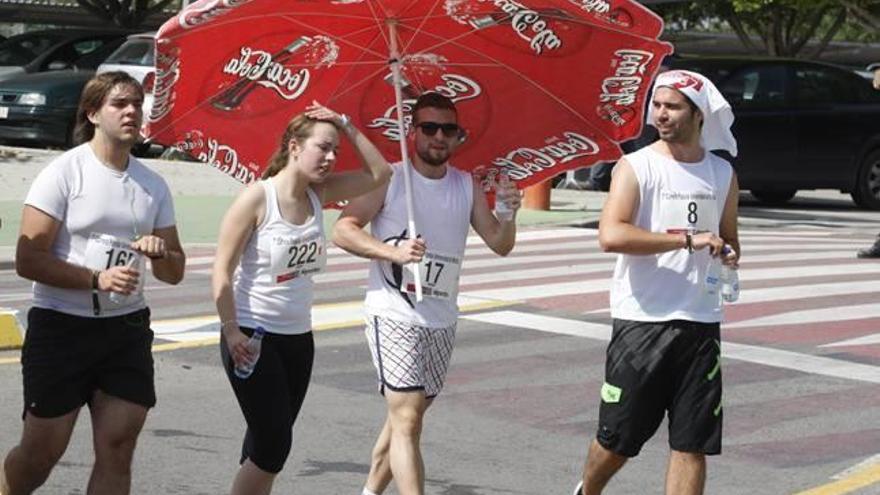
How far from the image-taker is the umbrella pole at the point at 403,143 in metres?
6.96

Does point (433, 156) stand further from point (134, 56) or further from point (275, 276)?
point (134, 56)

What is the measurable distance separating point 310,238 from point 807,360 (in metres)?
5.37

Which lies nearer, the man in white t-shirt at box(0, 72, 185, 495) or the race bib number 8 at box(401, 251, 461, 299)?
the man in white t-shirt at box(0, 72, 185, 495)

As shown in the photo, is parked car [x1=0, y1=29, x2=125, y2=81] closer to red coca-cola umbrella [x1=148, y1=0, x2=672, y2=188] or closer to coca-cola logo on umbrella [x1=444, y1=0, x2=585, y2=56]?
red coca-cola umbrella [x1=148, y1=0, x2=672, y2=188]

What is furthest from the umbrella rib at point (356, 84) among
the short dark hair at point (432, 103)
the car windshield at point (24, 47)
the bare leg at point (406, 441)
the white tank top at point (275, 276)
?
the car windshield at point (24, 47)

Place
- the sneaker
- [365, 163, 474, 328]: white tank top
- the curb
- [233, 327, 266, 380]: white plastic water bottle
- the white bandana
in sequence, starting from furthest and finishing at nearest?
the sneaker < the curb < [365, 163, 474, 328]: white tank top < the white bandana < [233, 327, 266, 380]: white plastic water bottle

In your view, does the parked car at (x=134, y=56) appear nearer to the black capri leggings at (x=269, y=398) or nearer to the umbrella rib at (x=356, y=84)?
the umbrella rib at (x=356, y=84)

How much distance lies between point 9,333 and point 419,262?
4986 mm

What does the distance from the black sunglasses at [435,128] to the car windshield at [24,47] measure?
23.0 meters

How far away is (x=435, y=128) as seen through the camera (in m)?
6.97

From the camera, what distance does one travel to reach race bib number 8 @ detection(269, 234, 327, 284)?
6.59m

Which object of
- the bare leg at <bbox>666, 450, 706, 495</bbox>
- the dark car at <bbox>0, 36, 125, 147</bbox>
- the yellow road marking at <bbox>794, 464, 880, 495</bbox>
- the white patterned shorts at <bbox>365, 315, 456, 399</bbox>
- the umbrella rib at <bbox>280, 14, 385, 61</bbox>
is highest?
the umbrella rib at <bbox>280, 14, 385, 61</bbox>

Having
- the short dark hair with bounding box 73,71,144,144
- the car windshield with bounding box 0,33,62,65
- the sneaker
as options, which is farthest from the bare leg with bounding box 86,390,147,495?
Result: the car windshield with bounding box 0,33,62,65

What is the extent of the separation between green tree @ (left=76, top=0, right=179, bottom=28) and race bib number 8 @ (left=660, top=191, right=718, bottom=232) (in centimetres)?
4033
